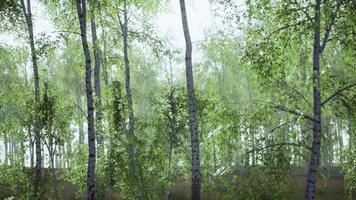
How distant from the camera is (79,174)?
15.9 m

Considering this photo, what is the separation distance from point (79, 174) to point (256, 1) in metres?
8.43

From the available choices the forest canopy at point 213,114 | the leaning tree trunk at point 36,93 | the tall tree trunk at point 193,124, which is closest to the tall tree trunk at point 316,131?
the forest canopy at point 213,114

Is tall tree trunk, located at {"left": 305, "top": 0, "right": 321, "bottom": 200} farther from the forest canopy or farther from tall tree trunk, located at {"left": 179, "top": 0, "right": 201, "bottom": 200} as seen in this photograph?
tall tree trunk, located at {"left": 179, "top": 0, "right": 201, "bottom": 200}

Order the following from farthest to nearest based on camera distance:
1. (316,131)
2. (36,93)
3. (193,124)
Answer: (36,93), (193,124), (316,131)

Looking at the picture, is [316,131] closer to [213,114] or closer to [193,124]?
[213,114]

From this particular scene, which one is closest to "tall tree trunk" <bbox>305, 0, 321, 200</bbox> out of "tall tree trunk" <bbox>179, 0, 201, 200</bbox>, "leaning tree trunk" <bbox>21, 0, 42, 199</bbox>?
"tall tree trunk" <bbox>179, 0, 201, 200</bbox>

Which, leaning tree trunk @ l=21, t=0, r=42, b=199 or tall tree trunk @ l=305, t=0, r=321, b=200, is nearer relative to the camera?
tall tree trunk @ l=305, t=0, r=321, b=200

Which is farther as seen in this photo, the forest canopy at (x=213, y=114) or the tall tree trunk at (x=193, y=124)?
the tall tree trunk at (x=193, y=124)

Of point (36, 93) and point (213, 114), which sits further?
point (36, 93)

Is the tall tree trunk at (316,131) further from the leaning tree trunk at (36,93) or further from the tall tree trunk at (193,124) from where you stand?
the leaning tree trunk at (36,93)

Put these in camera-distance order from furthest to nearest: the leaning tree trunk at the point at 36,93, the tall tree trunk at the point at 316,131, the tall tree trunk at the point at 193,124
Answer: the tall tree trunk at the point at 193,124 → the leaning tree trunk at the point at 36,93 → the tall tree trunk at the point at 316,131

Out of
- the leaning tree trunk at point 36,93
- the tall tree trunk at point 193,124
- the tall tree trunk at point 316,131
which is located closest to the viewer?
the tall tree trunk at point 316,131

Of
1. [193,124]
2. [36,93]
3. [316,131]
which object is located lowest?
[316,131]

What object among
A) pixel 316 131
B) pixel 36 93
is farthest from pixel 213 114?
pixel 36 93
